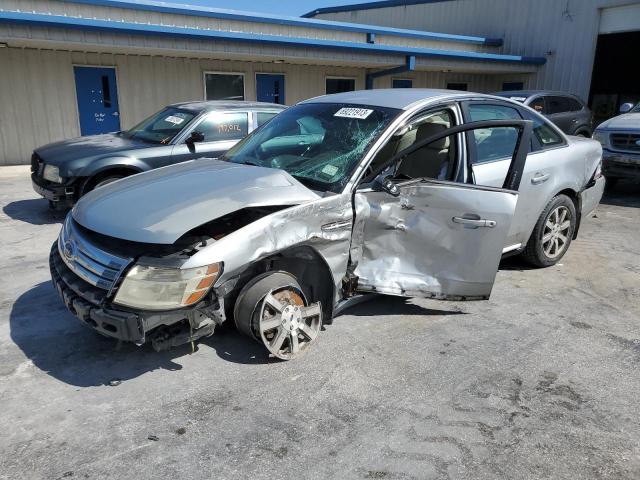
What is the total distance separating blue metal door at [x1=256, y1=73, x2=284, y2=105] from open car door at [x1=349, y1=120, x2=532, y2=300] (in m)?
12.5

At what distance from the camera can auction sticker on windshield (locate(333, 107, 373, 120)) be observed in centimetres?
392

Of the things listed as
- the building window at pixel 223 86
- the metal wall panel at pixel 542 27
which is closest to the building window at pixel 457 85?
the metal wall panel at pixel 542 27

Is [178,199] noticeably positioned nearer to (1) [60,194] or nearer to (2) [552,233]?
(2) [552,233]

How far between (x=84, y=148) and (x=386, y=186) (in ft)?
16.5

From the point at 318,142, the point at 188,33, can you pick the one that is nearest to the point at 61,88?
the point at 188,33

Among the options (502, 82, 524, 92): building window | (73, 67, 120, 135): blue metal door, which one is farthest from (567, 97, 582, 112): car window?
(73, 67, 120, 135): blue metal door

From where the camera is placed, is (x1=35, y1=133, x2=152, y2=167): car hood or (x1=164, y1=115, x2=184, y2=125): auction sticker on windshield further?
(x1=164, y1=115, x2=184, y2=125): auction sticker on windshield

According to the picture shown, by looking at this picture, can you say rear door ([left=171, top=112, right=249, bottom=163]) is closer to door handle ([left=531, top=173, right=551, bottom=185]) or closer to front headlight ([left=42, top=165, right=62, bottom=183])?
front headlight ([left=42, top=165, right=62, bottom=183])

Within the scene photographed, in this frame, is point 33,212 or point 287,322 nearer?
point 287,322

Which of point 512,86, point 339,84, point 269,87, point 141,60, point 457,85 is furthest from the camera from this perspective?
point 512,86

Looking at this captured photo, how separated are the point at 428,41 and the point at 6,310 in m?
17.2

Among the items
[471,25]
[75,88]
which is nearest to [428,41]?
[471,25]

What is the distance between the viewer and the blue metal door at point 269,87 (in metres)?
15.3

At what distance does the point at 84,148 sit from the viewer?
6848 mm
